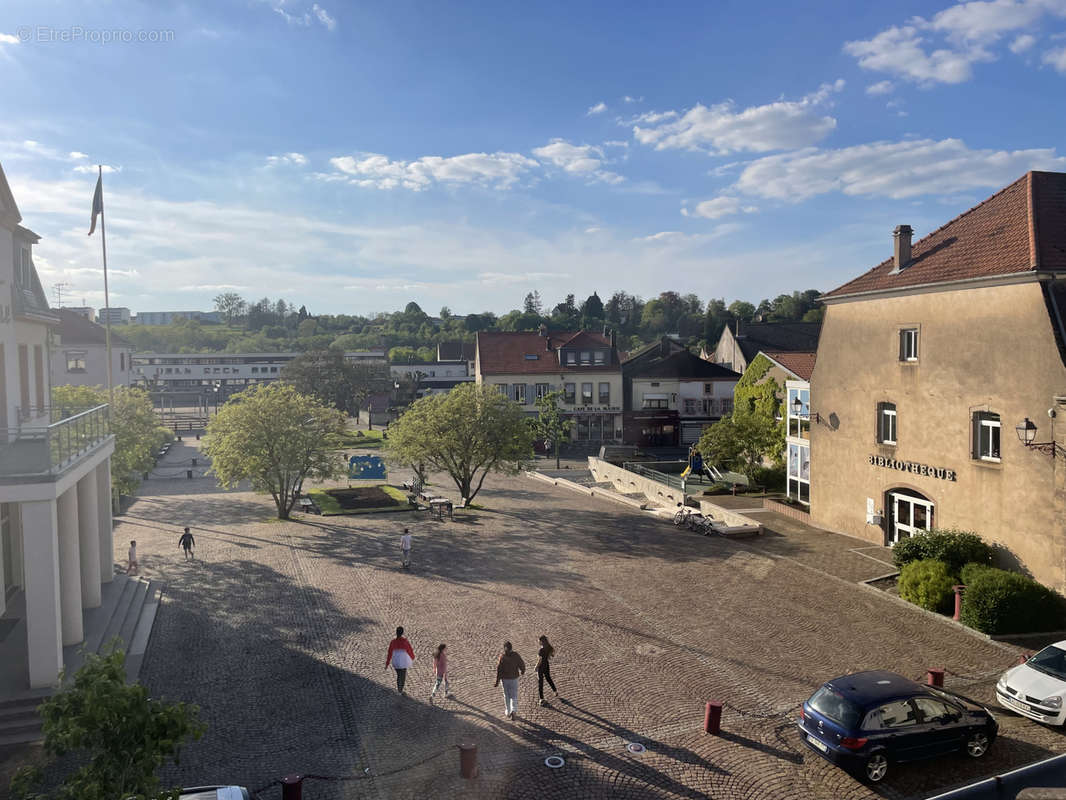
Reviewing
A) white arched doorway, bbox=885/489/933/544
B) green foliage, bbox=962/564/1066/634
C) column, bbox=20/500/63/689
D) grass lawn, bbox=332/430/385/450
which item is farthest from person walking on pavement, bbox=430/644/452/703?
grass lawn, bbox=332/430/385/450

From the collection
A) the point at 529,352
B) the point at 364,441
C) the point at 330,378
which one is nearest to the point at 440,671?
the point at 529,352

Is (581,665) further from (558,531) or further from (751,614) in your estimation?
(558,531)

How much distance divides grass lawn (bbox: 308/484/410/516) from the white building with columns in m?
14.6

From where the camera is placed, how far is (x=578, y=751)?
12.5m

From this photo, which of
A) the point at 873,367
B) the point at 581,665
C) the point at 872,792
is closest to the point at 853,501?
the point at 873,367

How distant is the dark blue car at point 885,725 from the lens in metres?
11.6

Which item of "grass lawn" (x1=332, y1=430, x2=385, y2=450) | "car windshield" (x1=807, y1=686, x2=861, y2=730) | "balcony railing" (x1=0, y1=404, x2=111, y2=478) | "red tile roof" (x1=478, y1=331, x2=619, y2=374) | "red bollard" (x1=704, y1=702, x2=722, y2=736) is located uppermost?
"red tile roof" (x1=478, y1=331, x2=619, y2=374)

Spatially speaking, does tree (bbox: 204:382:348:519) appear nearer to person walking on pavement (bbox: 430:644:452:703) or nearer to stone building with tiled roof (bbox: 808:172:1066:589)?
person walking on pavement (bbox: 430:644:452:703)

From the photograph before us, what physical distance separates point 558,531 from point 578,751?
1821cm

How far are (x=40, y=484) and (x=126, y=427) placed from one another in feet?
71.0

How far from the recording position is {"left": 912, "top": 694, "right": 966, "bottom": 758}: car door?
11891mm

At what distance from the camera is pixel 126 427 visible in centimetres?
3375

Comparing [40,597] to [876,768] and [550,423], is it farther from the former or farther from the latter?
[550,423]

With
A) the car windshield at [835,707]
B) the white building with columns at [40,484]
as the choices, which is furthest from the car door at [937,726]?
the white building with columns at [40,484]
